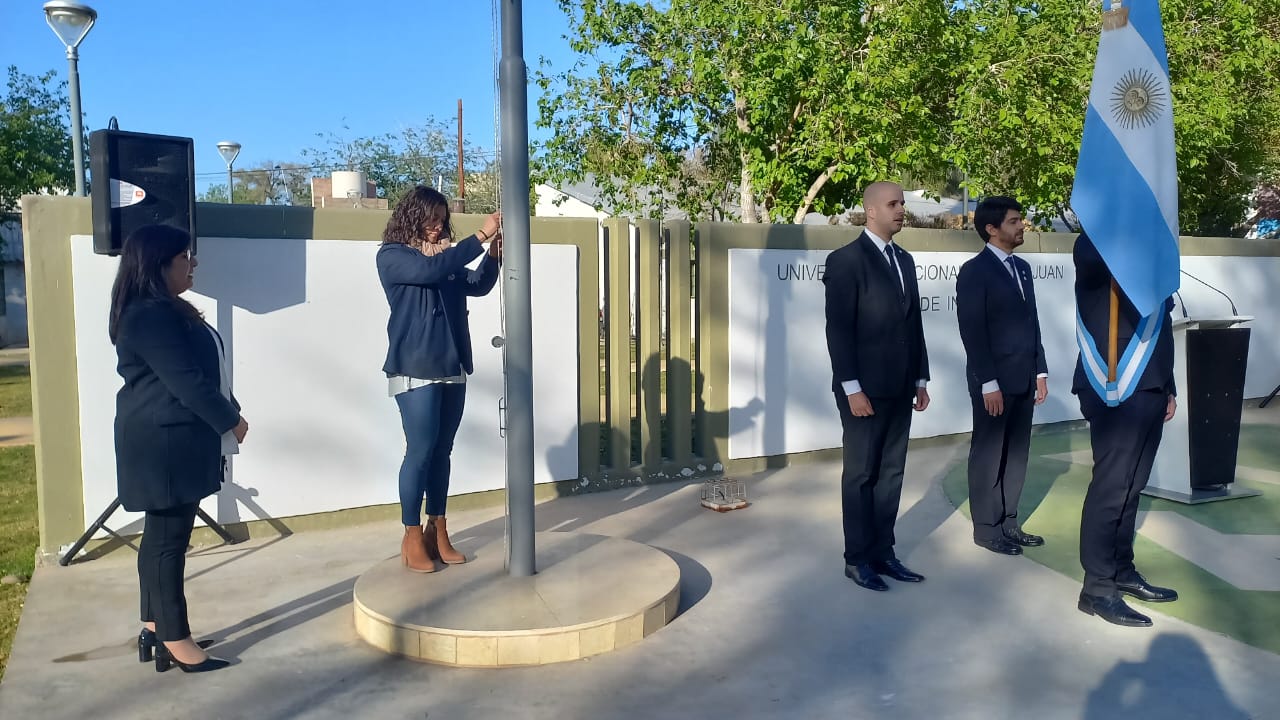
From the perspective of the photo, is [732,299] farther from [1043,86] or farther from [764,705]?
[1043,86]

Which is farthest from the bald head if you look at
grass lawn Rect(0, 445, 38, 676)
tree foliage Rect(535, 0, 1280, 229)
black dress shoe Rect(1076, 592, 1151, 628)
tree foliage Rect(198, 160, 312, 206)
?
tree foliage Rect(198, 160, 312, 206)

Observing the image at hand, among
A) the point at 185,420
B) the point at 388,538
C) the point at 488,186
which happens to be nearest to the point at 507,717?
the point at 185,420

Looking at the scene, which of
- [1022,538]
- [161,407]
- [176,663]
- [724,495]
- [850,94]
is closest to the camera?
[161,407]

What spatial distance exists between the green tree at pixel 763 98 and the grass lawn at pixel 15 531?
7.78 m

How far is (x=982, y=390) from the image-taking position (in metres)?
5.36

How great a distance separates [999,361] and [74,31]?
966cm

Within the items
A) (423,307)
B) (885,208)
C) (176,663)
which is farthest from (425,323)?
(885,208)

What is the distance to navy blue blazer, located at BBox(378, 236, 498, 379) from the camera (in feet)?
14.4

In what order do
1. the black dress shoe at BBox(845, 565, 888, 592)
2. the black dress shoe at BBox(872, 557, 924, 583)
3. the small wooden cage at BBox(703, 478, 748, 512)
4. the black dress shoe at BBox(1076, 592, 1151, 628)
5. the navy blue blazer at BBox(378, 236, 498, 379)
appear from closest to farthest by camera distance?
the black dress shoe at BBox(1076, 592, 1151, 628) → the navy blue blazer at BBox(378, 236, 498, 379) → the black dress shoe at BBox(845, 565, 888, 592) → the black dress shoe at BBox(872, 557, 924, 583) → the small wooden cage at BBox(703, 478, 748, 512)

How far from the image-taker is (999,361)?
17.7ft

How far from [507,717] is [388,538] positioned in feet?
8.65

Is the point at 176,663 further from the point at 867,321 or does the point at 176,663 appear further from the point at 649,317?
the point at 649,317

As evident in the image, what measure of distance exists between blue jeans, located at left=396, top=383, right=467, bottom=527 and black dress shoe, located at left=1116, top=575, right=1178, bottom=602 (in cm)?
319

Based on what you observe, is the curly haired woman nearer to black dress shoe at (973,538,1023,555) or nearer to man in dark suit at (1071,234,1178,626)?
→ man in dark suit at (1071,234,1178,626)
